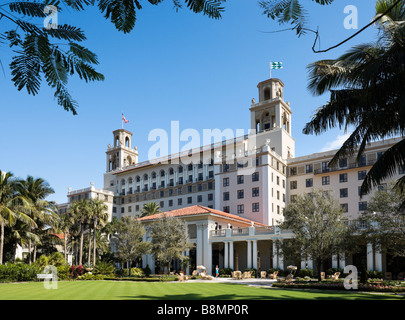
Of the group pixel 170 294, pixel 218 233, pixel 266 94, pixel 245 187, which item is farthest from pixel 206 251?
pixel 266 94

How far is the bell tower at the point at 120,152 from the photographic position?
116 metres

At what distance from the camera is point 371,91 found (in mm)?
15625

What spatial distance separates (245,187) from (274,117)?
19739mm

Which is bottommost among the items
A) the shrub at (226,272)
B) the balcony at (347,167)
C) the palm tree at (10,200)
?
the shrub at (226,272)

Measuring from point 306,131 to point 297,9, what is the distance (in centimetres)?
1557

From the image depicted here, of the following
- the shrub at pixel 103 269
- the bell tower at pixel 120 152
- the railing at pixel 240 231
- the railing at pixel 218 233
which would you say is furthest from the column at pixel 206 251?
the bell tower at pixel 120 152

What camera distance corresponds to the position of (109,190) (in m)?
108

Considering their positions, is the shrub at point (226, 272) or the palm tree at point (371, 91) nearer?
the palm tree at point (371, 91)

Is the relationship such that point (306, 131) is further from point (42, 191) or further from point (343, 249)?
point (42, 191)

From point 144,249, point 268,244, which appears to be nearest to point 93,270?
point 144,249

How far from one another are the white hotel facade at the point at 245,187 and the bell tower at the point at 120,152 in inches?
228

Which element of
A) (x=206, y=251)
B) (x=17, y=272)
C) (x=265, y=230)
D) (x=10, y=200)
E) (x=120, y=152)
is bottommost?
(x=17, y=272)

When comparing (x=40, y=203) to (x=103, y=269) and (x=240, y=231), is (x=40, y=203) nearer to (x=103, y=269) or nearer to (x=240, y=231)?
(x=103, y=269)

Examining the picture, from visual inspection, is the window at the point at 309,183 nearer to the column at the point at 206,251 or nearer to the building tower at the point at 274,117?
the building tower at the point at 274,117
